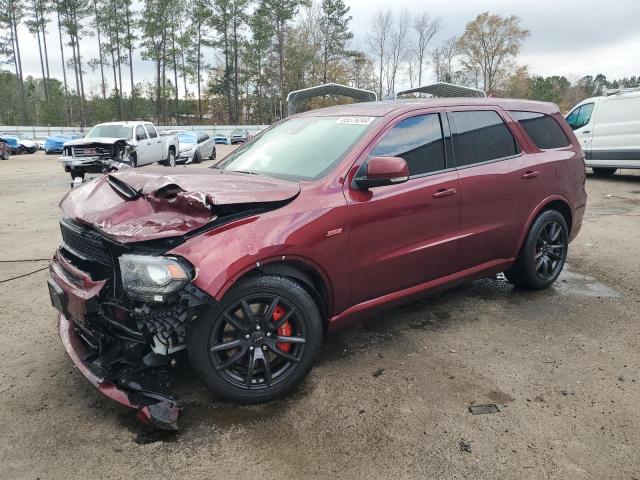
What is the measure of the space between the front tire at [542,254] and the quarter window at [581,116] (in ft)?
33.3

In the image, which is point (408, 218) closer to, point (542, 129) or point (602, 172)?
point (542, 129)

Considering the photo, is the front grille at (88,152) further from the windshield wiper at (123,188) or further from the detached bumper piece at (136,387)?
the detached bumper piece at (136,387)

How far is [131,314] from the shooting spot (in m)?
2.49

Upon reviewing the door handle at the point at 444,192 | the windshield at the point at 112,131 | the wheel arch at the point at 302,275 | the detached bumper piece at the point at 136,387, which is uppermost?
the windshield at the point at 112,131

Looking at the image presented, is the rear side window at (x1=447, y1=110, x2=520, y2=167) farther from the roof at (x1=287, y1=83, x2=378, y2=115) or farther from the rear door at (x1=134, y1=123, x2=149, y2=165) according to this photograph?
the rear door at (x1=134, y1=123, x2=149, y2=165)

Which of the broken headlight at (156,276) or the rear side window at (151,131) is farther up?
the rear side window at (151,131)

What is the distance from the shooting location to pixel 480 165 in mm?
3908

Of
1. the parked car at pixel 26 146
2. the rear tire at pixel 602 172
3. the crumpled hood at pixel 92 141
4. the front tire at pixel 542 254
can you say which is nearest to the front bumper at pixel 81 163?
the crumpled hood at pixel 92 141

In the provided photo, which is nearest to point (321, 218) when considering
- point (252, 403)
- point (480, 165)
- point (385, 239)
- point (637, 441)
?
point (385, 239)

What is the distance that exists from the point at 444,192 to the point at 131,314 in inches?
90.6

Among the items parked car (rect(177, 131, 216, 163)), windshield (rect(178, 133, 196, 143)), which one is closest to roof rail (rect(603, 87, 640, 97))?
parked car (rect(177, 131, 216, 163))

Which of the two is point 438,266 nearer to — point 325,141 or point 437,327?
point 437,327

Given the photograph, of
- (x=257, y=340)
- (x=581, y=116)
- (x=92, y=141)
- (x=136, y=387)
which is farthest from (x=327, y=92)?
(x=136, y=387)

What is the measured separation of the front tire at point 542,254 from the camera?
4.39 meters
